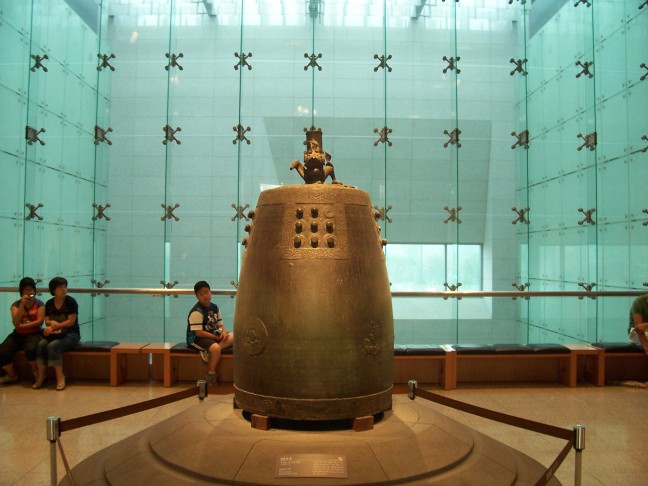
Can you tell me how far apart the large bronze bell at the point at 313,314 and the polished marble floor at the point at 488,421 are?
1.58 m

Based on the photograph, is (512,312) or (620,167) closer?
(620,167)

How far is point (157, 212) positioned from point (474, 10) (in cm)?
569

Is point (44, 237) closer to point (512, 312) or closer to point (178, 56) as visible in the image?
point (178, 56)

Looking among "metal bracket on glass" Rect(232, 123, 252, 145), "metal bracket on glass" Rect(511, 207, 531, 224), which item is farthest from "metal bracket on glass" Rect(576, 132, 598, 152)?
"metal bracket on glass" Rect(232, 123, 252, 145)

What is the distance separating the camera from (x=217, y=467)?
2562 mm

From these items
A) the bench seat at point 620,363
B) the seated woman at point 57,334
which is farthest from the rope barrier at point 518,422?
the seated woman at point 57,334

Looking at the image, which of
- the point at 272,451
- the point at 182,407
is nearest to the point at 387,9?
the point at 182,407

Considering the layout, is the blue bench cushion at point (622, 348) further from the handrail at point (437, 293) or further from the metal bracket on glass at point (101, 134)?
the metal bracket on glass at point (101, 134)

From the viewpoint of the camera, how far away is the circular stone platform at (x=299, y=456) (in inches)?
98.4

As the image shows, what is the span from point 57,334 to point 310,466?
4.27 meters

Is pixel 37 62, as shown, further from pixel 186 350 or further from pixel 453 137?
pixel 453 137

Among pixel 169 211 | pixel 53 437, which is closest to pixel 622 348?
pixel 53 437

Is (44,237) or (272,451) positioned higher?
(44,237)

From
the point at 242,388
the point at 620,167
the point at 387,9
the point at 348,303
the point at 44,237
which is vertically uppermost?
the point at 387,9
